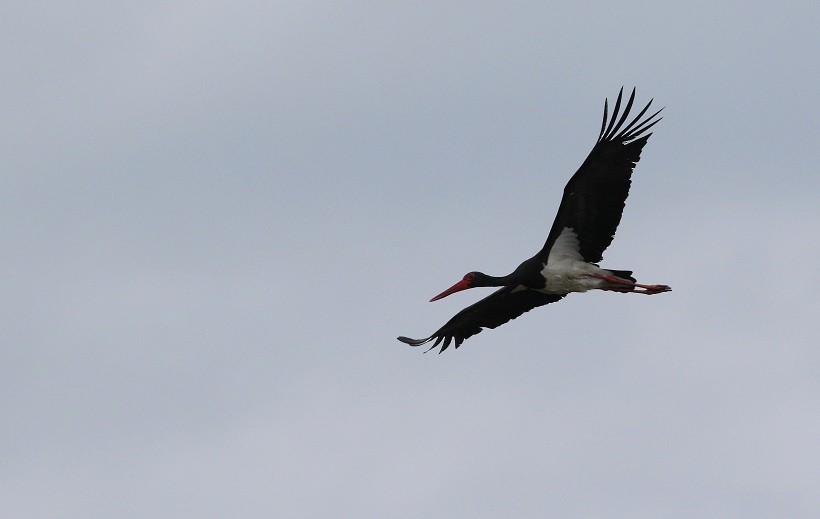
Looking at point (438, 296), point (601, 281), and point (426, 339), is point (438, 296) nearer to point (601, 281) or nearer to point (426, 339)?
point (426, 339)

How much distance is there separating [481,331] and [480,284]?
1358mm

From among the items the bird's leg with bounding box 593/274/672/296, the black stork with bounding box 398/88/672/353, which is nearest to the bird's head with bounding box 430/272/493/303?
the black stork with bounding box 398/88/672/353

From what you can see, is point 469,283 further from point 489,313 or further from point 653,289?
point 653,289

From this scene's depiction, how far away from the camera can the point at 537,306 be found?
97.2ft

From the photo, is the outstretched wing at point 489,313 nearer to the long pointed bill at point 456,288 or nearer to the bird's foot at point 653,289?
the long pointed bill at point 456,288

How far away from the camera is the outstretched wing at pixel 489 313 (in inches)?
1149

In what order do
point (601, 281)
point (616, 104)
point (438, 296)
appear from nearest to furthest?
point (616, 104)
point (601, 281)
point (438, 296)

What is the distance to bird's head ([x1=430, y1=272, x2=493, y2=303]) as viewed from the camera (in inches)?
1129

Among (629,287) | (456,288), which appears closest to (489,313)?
(456,288)

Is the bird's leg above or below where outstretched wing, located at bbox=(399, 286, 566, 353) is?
below

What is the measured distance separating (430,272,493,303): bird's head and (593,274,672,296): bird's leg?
2198 mm

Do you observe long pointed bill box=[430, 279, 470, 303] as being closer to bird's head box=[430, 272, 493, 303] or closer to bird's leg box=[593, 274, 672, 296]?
bird's head box=[430, 272, 493, 303]

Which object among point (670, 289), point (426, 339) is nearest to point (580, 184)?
point (670, 289)

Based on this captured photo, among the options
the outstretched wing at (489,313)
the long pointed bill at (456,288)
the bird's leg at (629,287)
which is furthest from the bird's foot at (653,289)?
the long pointed bill at (456,288)
